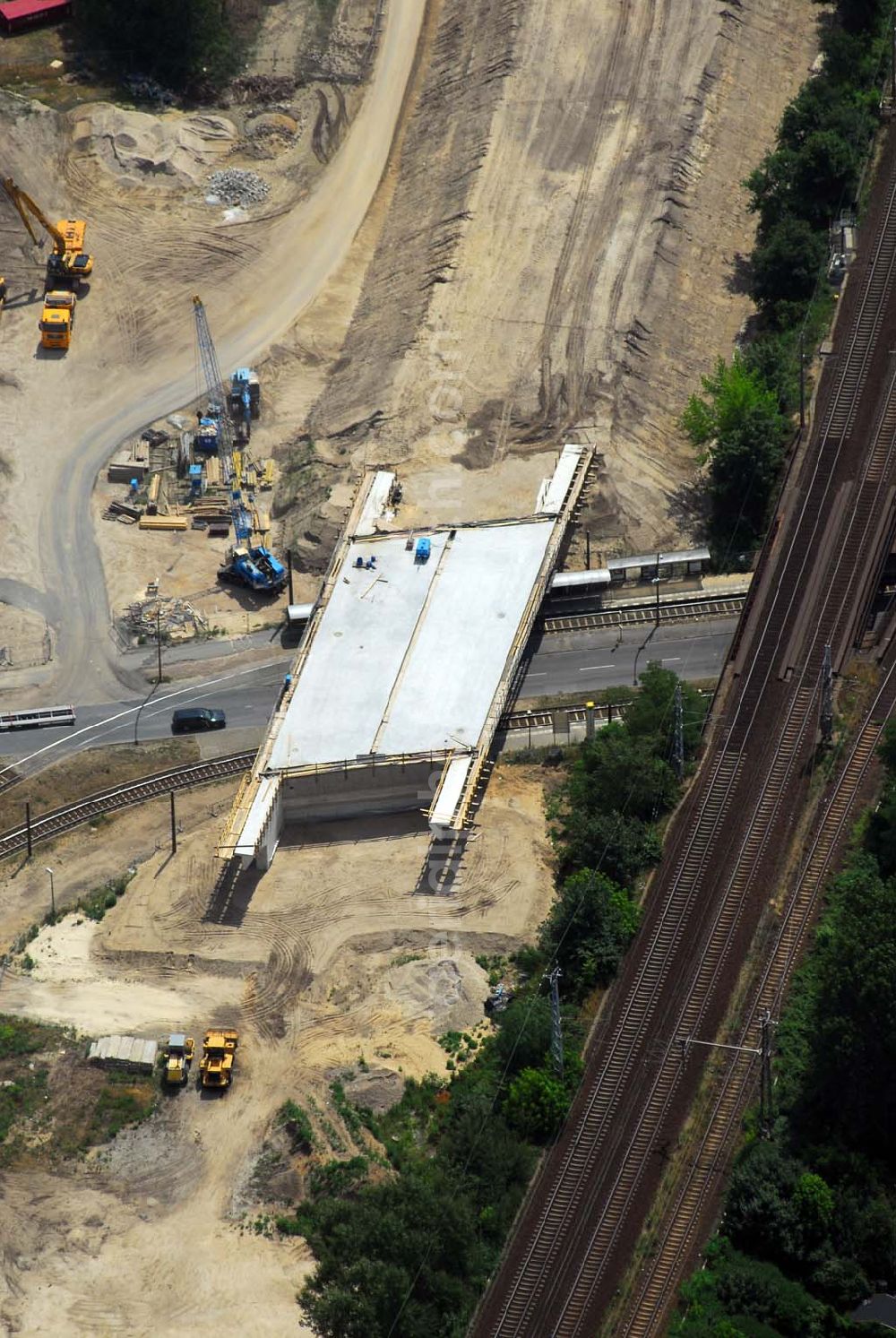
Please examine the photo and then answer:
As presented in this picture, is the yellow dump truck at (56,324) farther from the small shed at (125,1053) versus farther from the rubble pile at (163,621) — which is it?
the small shed at (125,1053)

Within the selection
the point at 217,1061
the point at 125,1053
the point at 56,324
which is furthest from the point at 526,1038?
the point at 56,324

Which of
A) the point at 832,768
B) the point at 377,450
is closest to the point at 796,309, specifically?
the point at 377,450

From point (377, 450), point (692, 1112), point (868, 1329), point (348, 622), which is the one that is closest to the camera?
point (868, 1329)

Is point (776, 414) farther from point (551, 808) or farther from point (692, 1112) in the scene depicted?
point (692, 1112)

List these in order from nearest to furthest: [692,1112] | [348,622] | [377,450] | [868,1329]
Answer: [868,1329] < [692,1112] < [348,622] < [377,450]

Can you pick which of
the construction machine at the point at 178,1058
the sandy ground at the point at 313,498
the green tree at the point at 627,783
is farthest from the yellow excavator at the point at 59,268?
the construction machine at the point at 178,1058

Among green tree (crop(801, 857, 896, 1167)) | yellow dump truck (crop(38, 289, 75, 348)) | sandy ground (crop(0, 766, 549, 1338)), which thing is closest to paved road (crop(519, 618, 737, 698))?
sandy ground (crop(0, 766, 549, 1338))
